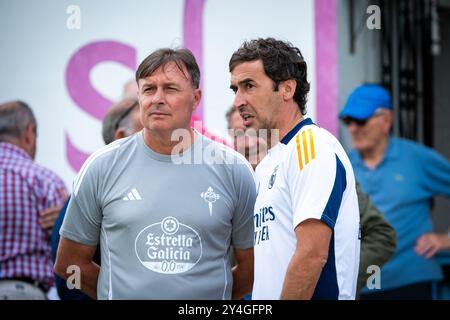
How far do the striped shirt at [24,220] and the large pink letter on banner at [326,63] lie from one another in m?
2.13

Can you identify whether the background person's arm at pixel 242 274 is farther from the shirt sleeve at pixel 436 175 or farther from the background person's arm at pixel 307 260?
the shirt sleeve at pixel 436 175

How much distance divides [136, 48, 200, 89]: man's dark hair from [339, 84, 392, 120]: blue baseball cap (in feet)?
7.56

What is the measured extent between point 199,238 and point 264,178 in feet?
1.19

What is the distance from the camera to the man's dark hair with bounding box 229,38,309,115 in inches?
124

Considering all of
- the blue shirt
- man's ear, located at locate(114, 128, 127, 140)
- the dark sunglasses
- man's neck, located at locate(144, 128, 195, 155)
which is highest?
A: man's neck, located at locate(144, 128, 195, 155)

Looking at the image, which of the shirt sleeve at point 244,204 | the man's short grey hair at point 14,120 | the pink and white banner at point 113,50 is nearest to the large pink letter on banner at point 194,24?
the pink and white banner at point 113,50

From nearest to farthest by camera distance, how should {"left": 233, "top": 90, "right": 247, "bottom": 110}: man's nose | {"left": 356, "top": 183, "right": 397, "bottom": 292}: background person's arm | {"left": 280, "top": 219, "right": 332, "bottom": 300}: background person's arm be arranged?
{"left": 280, "top": 219, "right": 332, "bottom": 300}: background person's arm, {"left": 233, "top": 90, "right": 247, "bottom": 110}: man's nose, {"left": 356, "top": 183, "right": 397, "bottom": 292}: background person's arm

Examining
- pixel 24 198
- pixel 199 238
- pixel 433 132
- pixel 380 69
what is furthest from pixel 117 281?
pixel 433 132

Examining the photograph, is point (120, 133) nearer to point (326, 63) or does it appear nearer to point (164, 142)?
point (164, 142)

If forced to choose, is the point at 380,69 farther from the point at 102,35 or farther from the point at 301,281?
the point at 301,281

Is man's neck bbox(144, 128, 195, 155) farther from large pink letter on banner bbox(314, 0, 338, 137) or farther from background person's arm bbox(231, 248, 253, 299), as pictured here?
large pink letter on banner bbox(314, 0, 338, 137)

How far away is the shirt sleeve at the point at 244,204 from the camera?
134 inches

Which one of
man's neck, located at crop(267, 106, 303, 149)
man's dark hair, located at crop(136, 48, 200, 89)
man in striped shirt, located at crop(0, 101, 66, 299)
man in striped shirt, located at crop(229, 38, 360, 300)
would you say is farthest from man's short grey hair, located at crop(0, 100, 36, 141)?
man's neck, located at crop(267, 106, 303, 149)

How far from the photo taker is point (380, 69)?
6.48 meters
